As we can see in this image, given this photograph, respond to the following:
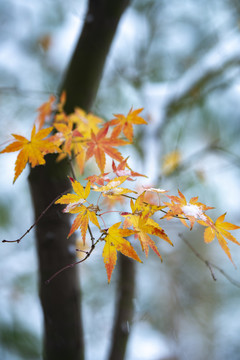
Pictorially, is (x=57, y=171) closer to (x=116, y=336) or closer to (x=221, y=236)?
(x=221, y=236)

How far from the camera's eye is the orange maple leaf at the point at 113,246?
52cm

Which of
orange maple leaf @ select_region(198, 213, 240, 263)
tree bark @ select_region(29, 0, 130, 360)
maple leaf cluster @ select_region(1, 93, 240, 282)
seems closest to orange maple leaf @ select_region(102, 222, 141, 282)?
maple leaf cluster @ select_region(1, 93, 240, 282)

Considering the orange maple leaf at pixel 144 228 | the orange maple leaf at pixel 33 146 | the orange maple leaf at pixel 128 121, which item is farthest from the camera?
the orange maple leaf at pixel 128 121

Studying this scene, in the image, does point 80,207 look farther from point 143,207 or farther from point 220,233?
point 220,233

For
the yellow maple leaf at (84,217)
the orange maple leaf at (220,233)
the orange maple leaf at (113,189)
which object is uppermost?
the orange maple leaf at (113,189)

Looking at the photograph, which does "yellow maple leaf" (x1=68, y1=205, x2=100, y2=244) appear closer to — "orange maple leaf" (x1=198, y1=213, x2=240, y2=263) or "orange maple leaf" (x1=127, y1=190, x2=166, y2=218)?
"orange maple leaf" (x1=127, y1=190, x2=166, y2=218)

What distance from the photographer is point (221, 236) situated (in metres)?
0.62

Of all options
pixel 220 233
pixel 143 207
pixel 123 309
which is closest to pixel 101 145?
pixel 143 207

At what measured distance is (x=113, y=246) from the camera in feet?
1.76

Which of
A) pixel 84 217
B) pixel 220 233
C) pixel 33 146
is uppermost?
pixel 33 146

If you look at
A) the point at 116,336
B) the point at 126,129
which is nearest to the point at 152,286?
the point at 116,336

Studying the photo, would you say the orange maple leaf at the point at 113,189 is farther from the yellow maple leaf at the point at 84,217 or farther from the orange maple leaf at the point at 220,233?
the orange maple leaf at the point at 220,233

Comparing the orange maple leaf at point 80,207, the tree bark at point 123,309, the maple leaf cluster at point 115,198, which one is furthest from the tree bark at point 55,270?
the tree bark at point 123,309

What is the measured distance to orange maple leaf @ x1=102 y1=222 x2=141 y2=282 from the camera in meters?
0.52
